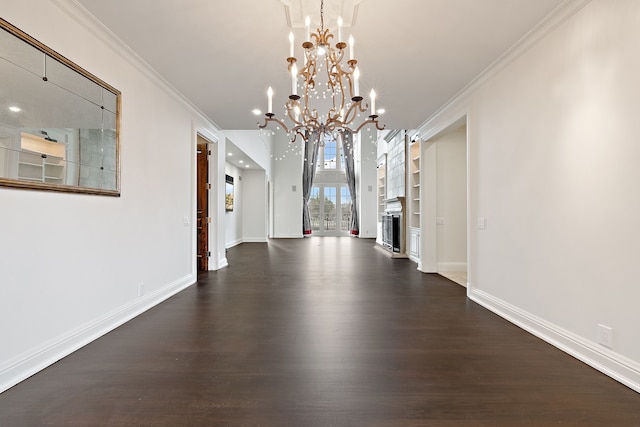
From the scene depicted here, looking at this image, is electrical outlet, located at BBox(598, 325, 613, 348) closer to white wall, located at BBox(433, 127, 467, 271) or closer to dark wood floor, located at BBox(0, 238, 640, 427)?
dark wood floor, located at BBox(0, 238, 640, 427)

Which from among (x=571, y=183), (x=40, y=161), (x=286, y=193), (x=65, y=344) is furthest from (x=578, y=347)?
(x=286, y=193)

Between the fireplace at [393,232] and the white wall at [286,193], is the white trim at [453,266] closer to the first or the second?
the fireplace at [393,232]

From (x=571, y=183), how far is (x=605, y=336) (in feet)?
3.52

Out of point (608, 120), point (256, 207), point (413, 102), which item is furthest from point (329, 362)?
point (256, 207)

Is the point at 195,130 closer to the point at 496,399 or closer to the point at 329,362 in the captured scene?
the point at 329,362

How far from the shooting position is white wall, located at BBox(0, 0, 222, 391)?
1.93 m

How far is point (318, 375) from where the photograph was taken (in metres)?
2.00

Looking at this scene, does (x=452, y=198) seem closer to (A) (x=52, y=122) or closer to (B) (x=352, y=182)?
(A) (x=52, y=122)

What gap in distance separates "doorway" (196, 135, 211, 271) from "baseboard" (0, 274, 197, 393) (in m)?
2.10

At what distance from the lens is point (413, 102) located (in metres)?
4.37

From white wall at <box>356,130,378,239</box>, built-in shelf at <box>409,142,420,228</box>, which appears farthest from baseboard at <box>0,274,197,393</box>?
white wall at <box>356,130,378,239</box>

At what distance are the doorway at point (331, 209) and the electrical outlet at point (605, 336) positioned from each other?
38.1 feet

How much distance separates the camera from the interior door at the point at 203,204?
5516mm

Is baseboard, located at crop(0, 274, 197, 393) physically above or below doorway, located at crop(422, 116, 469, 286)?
below
